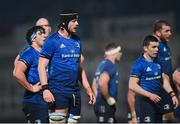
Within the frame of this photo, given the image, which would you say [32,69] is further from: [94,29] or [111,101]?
[94,29]

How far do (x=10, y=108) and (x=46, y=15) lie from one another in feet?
9.55

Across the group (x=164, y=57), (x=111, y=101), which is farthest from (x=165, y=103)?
(x=111, y=101)

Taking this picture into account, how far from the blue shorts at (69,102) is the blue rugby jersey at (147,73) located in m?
1.73

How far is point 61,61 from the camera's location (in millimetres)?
9141

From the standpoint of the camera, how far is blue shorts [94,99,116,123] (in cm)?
1262

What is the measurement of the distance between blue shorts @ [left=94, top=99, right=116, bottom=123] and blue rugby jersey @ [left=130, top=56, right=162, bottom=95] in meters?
1.87

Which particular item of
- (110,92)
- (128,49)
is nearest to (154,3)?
(128,49)

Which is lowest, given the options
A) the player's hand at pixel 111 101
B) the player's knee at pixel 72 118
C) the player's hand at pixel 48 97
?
the player's knee at pixel 72 118

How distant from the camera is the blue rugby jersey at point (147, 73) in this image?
35.2 ft

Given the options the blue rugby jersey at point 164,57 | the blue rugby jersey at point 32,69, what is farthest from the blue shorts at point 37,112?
the blue rugby jersey at point 164,57

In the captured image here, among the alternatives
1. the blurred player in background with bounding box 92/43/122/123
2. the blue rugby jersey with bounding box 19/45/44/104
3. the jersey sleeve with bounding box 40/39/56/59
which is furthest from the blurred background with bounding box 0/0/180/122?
the jersey sleeve with bounding box 40/39/56/59

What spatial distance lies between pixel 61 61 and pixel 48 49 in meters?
0.23

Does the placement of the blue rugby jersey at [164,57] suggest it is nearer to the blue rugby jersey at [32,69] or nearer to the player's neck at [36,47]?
the player's neck at [36,47]

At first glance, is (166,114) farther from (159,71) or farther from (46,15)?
(46,15)
